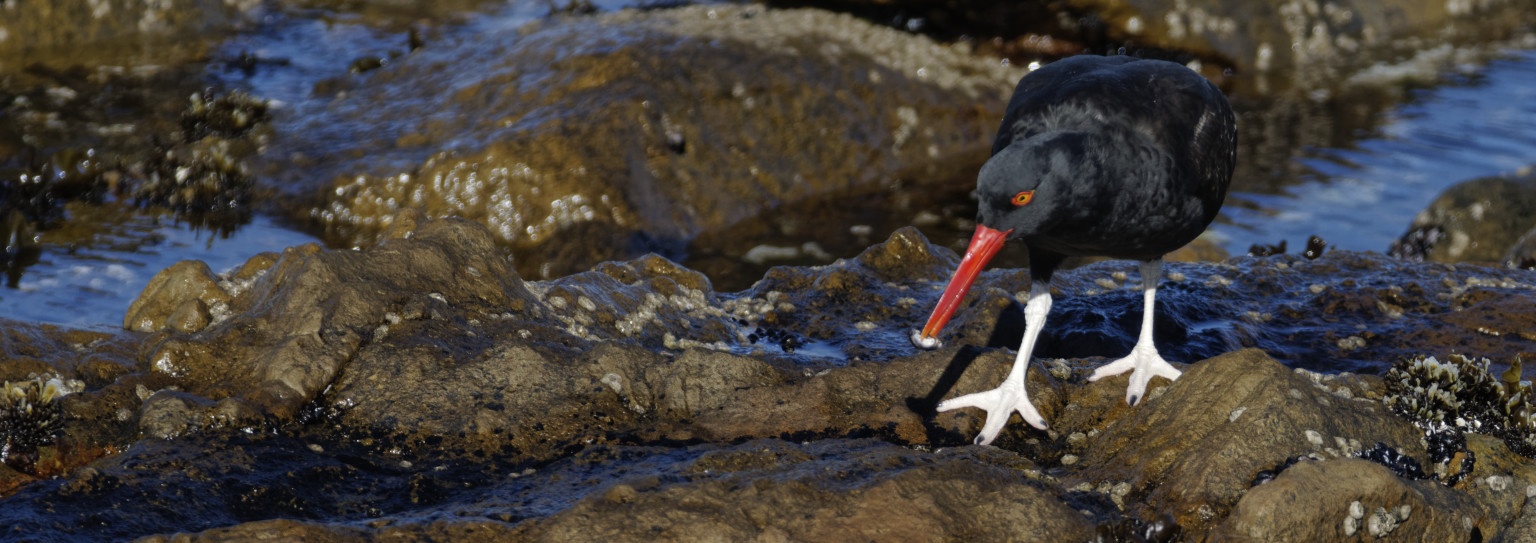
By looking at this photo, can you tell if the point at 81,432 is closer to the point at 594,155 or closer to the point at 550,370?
the point at 550,370

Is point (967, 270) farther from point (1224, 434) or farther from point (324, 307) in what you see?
point (324, 307)

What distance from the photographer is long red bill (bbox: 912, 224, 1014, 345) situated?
4078mm

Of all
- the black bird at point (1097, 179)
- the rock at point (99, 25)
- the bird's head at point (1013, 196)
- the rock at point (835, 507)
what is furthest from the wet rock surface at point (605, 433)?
the rock at point (99, 25)

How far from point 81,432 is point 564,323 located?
5.72 ft

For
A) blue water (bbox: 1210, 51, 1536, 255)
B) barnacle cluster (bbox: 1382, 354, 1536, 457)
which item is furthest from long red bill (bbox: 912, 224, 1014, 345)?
blue water (bbox: 1210, 51, 1536, 255)

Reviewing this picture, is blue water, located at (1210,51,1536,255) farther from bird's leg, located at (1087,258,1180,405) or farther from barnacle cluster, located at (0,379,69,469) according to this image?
barnacle cluster, located at (0,379,69,469)

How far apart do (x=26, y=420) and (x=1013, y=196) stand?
3.11 m

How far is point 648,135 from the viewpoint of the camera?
344 inches

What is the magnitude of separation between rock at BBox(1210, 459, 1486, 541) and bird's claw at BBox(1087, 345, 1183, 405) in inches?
38.5

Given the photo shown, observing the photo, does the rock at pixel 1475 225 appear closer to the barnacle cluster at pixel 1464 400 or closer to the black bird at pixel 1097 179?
the black bird at pixel 1097 179

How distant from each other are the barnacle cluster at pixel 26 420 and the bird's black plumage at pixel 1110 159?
2.97 metres

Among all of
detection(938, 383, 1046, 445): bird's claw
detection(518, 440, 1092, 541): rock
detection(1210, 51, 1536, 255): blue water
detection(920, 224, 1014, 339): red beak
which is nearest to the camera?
detection(518, 440, 1092, 541): rock

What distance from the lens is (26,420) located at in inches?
146

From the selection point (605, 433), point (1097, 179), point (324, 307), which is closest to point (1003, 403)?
point (1097, 179)
